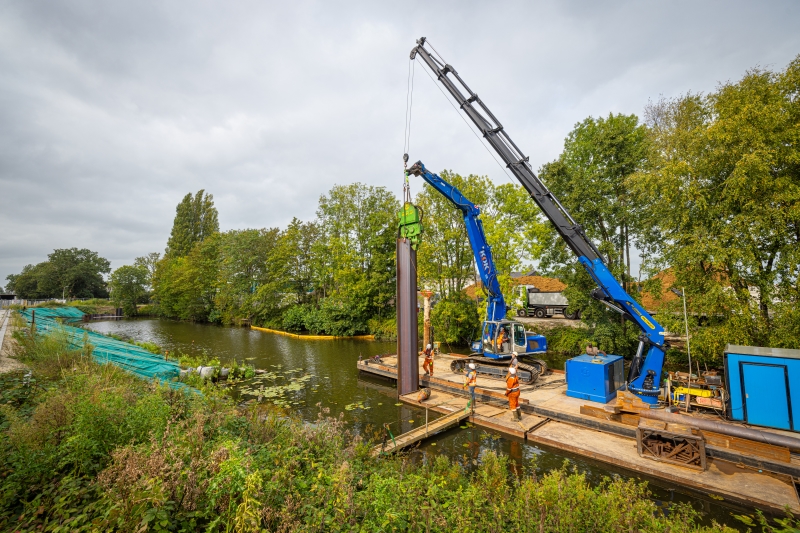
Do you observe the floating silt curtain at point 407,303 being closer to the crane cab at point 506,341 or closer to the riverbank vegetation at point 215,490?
the crane cab at point 506,341

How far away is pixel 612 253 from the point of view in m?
18.6

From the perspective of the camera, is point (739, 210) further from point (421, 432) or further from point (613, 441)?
point (421, 432)

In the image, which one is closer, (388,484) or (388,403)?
(388,484)

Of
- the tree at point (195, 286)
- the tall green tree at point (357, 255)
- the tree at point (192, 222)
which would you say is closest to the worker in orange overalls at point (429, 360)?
the tall green tree at point (357, 255)

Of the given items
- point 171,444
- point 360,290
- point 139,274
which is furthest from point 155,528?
point 139,274

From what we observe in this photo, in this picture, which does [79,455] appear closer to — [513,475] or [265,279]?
[513,475]

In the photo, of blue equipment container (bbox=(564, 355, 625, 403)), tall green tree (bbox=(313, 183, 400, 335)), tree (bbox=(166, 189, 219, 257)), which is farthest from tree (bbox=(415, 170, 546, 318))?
tree (bbox=(166, 189, 219, 257))

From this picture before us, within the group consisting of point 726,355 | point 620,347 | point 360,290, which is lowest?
point 620,347

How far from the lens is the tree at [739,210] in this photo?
10742 mm

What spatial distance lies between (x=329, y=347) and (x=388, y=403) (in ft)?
42.1

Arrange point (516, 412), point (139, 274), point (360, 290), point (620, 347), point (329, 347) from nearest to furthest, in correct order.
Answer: point (516, 412) < point (620, 347) < point (329, 347) < point (360, 290) < point (139, 274)

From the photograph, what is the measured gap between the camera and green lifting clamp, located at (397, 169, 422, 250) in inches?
464

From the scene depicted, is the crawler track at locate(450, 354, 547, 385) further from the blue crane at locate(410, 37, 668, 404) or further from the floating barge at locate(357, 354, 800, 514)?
the blue crane at locate(410, 37, 668, 404)

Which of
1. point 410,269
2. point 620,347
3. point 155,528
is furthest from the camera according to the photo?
point 620,347
